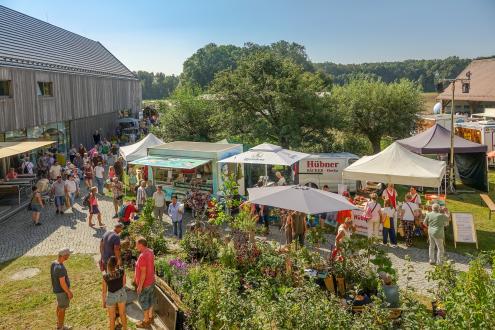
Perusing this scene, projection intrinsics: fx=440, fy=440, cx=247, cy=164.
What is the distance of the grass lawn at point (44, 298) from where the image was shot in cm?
819


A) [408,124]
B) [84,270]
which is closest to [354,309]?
[84,270]

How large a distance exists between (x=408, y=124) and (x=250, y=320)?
2504 cm

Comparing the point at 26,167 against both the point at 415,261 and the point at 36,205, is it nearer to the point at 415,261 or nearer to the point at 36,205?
the point at 36,205

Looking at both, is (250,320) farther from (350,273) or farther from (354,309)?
(350,273)

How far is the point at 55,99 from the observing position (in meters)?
25.0

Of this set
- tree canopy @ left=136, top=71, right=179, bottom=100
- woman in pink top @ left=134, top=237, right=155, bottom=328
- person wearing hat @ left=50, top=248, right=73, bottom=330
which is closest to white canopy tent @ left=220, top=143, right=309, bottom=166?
woman in pink top @ left=134, top=237, right=155, bottom=328

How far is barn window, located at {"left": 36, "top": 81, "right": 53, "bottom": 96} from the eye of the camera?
23.3 metres

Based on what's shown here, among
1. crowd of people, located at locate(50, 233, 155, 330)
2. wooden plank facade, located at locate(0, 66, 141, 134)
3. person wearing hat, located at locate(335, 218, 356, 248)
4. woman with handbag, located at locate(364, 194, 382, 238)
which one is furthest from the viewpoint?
wooden plank facade, located at locate(0, 66, 141, 134)

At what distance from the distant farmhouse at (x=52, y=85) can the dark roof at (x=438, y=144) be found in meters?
18.1

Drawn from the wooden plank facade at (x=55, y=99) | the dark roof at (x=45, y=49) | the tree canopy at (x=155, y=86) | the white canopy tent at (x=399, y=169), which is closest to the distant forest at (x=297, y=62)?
the tree canopy at (x=155, y=86)

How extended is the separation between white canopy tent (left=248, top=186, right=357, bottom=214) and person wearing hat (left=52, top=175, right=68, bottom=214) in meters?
7.94

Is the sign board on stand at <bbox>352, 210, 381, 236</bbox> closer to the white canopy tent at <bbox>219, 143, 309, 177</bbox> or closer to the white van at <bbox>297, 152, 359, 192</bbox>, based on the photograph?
the white canopy tent at <bbox>219, 143, 309, 177</bbox>

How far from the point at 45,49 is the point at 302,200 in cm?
2342

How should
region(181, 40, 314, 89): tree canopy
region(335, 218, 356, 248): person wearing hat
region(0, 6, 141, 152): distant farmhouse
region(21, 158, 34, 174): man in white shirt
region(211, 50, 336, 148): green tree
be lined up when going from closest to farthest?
region(335, 218, 356, 248): person wearing hat
region(21, 158, 34, 174): man in white shirt
region(0, 6, 141, 152): distant farmhouse
region(211, 50, 336, 148): green tree
region(181, 40, 314, 89): tree canopy
